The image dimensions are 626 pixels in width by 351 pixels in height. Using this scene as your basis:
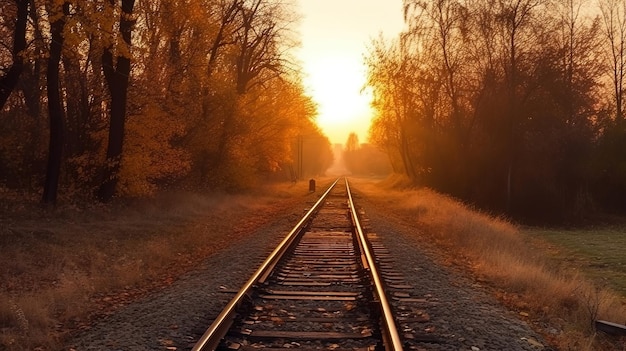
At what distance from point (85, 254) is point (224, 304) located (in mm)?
5366

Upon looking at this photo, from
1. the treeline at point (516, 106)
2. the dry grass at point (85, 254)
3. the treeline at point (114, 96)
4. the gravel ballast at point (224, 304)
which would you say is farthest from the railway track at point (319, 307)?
the treeline at point (516, 106)

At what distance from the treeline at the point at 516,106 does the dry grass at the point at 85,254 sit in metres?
18.7

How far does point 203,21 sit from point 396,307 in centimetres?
1563

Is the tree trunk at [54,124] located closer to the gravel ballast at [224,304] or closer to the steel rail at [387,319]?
the gravel ballast at [224,304]

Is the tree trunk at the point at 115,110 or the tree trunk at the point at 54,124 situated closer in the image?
the tree trunk at the point at 54,124

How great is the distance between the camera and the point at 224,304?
7.21 meters

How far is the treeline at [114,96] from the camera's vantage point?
14555 millimetres

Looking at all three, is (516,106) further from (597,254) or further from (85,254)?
(85,254)

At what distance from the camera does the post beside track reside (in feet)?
18.1

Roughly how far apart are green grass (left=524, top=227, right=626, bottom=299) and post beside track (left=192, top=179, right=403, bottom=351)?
6690 millimetres

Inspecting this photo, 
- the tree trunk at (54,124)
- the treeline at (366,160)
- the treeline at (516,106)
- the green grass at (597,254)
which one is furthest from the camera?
the treeline at (366,160)

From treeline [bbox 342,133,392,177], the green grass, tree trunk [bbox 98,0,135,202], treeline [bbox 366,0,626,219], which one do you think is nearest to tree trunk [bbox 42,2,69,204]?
tree trunk [bbox 98,0,135,202]

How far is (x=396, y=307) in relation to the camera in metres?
7.04

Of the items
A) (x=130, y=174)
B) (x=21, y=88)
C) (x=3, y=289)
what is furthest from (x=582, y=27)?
(x=3, y=289)
